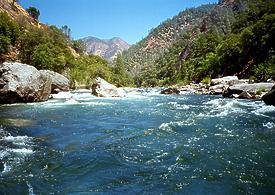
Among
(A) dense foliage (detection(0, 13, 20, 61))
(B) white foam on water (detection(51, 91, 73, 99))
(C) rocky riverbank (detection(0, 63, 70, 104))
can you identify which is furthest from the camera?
(A) dense foliage (detection(0, 13, 20, 61))

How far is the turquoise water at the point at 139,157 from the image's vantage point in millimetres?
8945

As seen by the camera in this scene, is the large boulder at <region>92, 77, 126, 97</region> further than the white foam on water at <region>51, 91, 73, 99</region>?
Yes

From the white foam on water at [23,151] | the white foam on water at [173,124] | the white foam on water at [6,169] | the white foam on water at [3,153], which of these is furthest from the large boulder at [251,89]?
the white foam on water at [6,169]

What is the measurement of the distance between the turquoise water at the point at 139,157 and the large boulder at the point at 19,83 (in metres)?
12.6

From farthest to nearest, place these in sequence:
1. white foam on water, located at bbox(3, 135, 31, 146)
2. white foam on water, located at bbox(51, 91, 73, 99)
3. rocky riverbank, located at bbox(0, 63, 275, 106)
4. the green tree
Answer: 1. the green tree
2. white foam on water, located at bbox(51, 91, 73, 99)
3. rocky riverbank, located at bbox(0, 63, 275, 106)
4. white foam on water, located at bbox(3, 135, 31, 146)

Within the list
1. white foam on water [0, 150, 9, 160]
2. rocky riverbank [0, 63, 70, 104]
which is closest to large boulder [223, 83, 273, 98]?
rocky riverbank [0, 63, 70, 104]

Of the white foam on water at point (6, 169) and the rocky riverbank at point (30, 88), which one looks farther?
the rocky riverbank at point (30, 88)

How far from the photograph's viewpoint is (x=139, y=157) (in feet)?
38.7

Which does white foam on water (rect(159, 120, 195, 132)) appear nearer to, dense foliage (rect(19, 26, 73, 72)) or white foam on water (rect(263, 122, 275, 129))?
white foam on water (rect(263, 122, 275, 129))

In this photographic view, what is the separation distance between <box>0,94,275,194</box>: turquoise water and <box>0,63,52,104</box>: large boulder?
12.6 meters

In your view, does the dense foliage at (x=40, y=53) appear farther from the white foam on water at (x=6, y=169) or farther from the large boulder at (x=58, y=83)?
the white foam on water at (x=6, y=169)

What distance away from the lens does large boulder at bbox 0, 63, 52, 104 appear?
102 ft

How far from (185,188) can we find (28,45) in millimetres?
77249

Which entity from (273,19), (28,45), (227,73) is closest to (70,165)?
(273,19)
